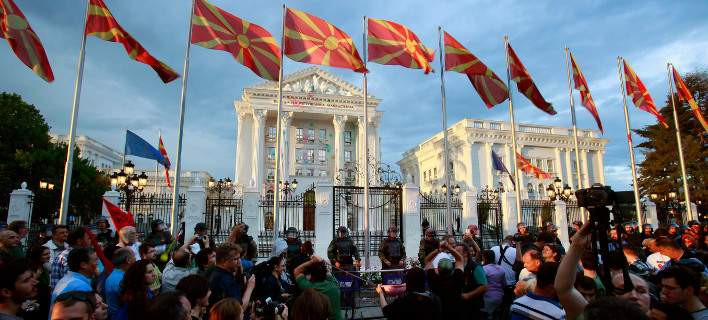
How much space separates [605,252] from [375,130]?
42.5 metres

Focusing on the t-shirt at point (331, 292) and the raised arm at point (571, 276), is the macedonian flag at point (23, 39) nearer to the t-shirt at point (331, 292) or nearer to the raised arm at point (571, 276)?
the t-shirt at point (331, 292)

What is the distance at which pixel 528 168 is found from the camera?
22594 mm

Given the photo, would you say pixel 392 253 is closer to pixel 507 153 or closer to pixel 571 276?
pixel 571 276

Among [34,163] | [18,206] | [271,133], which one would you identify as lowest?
[18,206]

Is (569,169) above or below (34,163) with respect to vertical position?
above

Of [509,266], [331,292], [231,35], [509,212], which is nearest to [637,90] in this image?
[509,212]

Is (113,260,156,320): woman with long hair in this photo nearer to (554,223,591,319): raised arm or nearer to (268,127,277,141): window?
(554,223,591,319): raised arm

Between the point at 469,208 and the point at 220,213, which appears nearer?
the point at 469,208

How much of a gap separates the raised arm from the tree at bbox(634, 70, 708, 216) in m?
33.3

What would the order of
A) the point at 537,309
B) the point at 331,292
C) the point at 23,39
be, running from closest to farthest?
the point at 537,309 < the point at 331,292 < the point at 23,39

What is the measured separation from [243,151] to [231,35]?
31.8 m

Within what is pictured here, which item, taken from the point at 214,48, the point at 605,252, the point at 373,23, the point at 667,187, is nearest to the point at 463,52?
the point at 373,23

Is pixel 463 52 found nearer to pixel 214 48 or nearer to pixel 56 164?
pixel 214 48

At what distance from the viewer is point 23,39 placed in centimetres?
825
